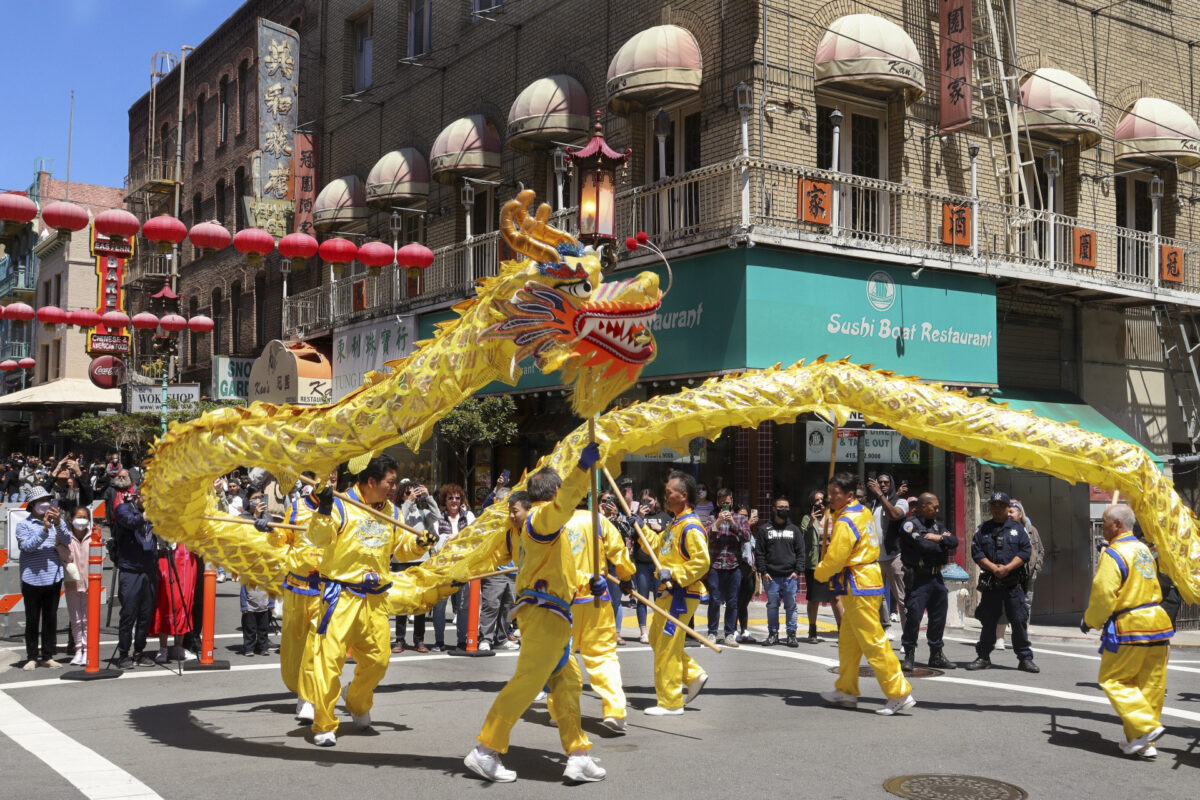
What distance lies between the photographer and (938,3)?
17.9 meters

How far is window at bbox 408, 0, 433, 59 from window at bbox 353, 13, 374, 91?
70.7 inches

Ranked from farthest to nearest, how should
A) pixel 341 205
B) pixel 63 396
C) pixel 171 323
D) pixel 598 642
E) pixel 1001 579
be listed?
pixel 63 396 < pixel 341 205 < pixel 171 323 < pixel 1001 579 < pixel 598 642

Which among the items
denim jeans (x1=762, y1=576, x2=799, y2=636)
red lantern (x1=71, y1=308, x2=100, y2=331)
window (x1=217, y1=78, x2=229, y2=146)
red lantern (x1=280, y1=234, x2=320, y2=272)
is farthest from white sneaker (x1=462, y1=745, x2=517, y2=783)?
window (x1=217, y1=78, x2=229, y2=146)

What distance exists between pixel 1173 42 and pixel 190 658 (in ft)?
65.8

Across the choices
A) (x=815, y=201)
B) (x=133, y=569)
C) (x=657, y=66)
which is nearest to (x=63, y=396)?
(x=657, y=66)

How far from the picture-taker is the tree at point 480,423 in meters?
18.3

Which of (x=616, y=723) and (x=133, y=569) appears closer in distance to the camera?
(x=616, y=723)

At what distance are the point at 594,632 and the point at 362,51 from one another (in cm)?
2177

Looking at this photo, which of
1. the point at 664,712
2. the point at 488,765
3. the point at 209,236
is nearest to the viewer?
the point at 488,765

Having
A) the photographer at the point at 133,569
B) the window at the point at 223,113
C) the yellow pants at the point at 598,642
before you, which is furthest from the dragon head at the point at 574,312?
the window at the point at 223,113

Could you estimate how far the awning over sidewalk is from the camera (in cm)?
3825

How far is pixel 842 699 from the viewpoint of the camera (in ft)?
29.1

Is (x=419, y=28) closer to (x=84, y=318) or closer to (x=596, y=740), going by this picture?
(x=84, y=318)

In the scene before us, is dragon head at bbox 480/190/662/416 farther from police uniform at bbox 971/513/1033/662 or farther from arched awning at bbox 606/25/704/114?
arched awning at bbox 606/25/704/114
